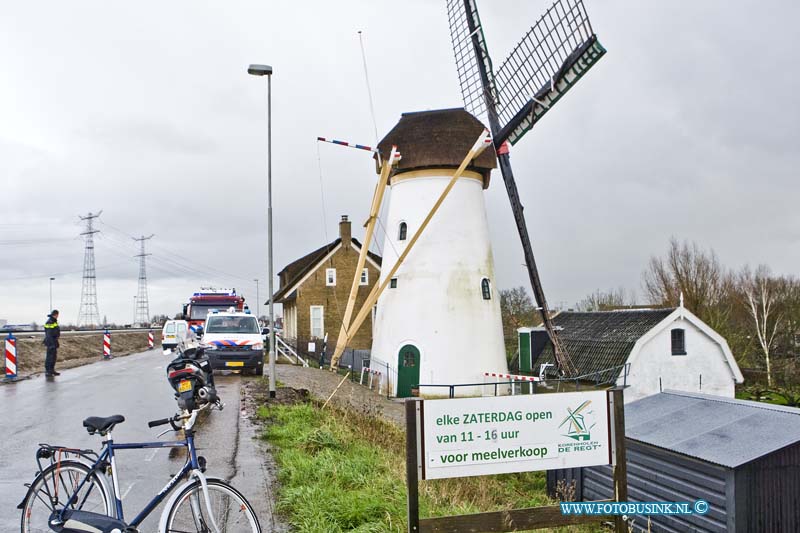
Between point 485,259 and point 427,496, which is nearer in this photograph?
point 427,496

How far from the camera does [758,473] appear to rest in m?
7.41

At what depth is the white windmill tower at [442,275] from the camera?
2452cm

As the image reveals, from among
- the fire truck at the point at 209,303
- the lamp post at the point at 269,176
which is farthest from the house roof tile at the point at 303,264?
the lamp post at the point at 269,176

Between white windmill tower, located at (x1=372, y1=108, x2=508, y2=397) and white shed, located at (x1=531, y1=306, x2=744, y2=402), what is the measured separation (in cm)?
411

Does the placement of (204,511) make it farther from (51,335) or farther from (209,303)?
(209,303)

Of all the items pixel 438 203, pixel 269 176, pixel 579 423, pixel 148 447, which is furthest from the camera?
pixel 438 203

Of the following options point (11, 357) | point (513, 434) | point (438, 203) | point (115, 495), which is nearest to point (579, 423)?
point (513, 434)

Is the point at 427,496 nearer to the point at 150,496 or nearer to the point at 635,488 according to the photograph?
the point at 150,496

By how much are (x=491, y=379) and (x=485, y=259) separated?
183 inches

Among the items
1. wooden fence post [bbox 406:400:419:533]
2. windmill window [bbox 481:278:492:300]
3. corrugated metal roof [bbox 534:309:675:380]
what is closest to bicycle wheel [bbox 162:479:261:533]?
wooden fence post [bbox 406:400:419:533]

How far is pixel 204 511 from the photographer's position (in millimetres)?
4691

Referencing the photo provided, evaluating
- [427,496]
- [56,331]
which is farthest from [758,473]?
[56,331]

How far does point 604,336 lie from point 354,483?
840 inches

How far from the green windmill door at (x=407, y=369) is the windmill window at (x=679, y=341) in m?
10.4
